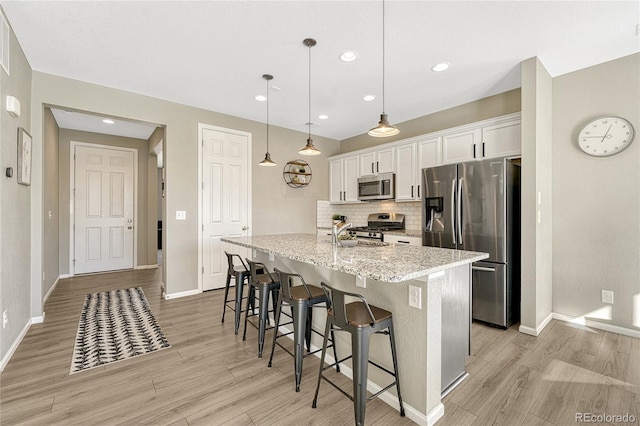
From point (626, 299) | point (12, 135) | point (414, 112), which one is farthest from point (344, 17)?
point (626, 299)

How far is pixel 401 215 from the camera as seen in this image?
5.02m

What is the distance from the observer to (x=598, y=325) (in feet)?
9.91

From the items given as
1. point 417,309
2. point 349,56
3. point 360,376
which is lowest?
point 360,376

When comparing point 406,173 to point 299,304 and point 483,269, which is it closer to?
point 483,269

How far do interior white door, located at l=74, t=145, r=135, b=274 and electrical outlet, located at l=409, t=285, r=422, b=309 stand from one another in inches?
243

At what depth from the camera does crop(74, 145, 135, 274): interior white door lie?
18.2 feet

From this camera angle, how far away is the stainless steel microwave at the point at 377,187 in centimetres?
477

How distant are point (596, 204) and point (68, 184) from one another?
779 centimetres

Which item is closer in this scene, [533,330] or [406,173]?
[533,330]

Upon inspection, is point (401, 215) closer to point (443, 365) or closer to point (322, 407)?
point (443, 365)

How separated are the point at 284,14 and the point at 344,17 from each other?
0.46 meters

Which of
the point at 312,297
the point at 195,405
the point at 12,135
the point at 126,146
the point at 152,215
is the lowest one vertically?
the point at 195,405

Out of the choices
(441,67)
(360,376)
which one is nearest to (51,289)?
(360,376)

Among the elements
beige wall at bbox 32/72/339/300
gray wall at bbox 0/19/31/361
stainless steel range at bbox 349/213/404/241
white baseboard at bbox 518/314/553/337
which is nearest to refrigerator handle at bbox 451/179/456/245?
white baseboard at bbox 518/314/553/337
